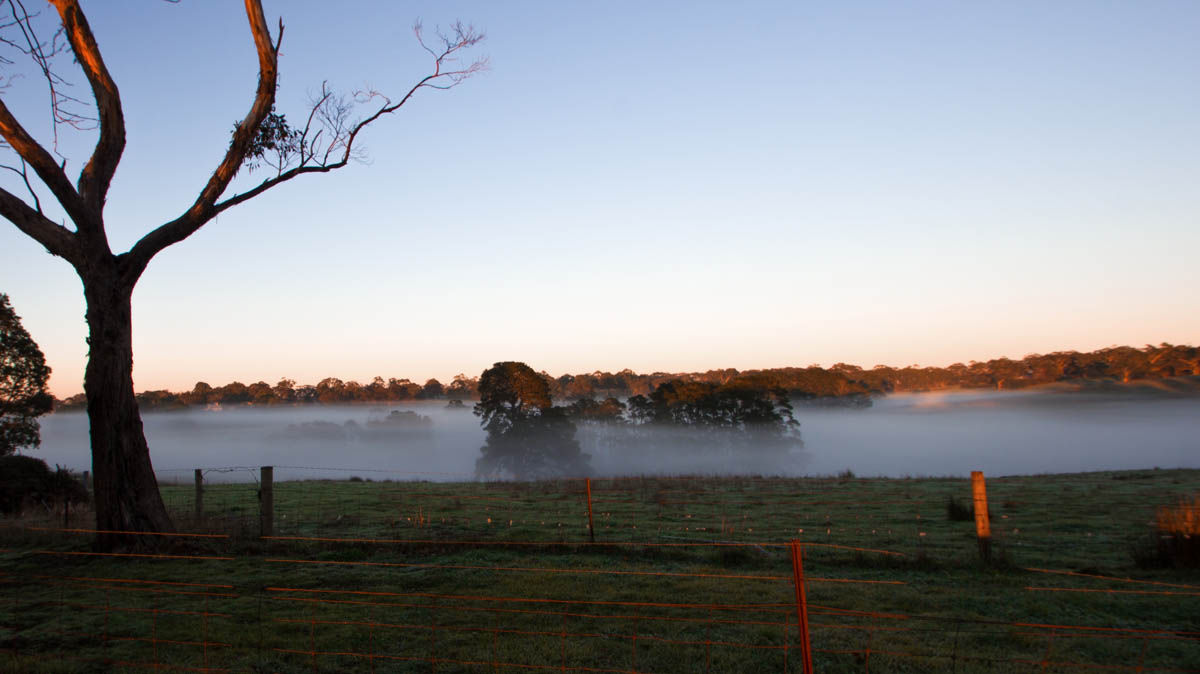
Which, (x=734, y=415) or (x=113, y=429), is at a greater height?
(x=113, y=429)

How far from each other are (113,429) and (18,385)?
77.6ft

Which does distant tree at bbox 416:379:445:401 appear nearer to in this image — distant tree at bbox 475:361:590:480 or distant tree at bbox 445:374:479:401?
distant tree at bbox 445:374:479:401

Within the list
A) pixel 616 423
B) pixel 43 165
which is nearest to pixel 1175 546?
pixel 43 165

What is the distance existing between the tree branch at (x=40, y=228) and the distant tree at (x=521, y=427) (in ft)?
141

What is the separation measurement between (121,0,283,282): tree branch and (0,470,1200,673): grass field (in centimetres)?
529

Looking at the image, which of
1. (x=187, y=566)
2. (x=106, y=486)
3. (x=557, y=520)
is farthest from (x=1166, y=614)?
(x=106, y=486)

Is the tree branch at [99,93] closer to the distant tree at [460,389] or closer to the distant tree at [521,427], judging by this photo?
the distant tree at [521,427]

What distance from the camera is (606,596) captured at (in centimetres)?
826

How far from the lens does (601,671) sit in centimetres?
575

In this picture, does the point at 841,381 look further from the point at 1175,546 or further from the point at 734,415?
the point at 1175,546

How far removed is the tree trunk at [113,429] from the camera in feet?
37.0

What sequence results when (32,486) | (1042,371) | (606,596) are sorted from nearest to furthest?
(606,596)
(32,486)
(1042,371)

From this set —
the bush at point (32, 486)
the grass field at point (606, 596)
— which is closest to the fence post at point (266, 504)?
the grass field at point (606, 596)

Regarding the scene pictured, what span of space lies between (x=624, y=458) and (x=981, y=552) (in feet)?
207
